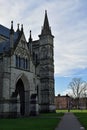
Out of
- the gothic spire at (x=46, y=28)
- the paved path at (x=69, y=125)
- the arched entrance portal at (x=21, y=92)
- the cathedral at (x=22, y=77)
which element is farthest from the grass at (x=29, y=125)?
the gothic spire at (x=46, y=28)

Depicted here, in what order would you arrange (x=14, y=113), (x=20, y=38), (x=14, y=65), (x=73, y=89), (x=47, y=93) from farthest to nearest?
(x=73, y=89) < (x=47, y=93) < (x=20, y=38) < (x=14, y=65) < (x=14, y=113)

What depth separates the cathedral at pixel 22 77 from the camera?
45906mm

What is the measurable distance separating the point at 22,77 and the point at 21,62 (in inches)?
116

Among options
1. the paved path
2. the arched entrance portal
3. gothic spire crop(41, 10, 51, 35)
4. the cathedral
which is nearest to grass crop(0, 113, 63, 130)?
the paved path

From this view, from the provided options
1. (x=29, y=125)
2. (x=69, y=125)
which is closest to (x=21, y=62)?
(x=29, y=125)

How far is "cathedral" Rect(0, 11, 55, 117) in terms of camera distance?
1807 inches

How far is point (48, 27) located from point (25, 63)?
24.1 m

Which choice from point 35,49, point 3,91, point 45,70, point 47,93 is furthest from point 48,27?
point 3,91

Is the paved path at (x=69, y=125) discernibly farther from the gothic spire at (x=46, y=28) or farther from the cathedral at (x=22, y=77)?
the gothic spire at (x=46, y=28)

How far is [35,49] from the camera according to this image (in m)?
76.0

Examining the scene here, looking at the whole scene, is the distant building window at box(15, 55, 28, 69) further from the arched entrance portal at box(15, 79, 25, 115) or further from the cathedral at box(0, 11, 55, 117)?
the arched entrance portal at box(15, 79, 25, 115)

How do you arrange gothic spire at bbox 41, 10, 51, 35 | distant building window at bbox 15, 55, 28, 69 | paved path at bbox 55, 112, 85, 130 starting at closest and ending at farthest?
paved path at bbox 55, 112, 85, 130, distant building window at bbox 15, 55, 28, 69, gothic spire at bbox 41, 10, 51, 35

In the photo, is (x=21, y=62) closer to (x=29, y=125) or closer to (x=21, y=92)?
(x=21, y=92)

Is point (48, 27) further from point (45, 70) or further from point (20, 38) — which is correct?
point (20, 38)
